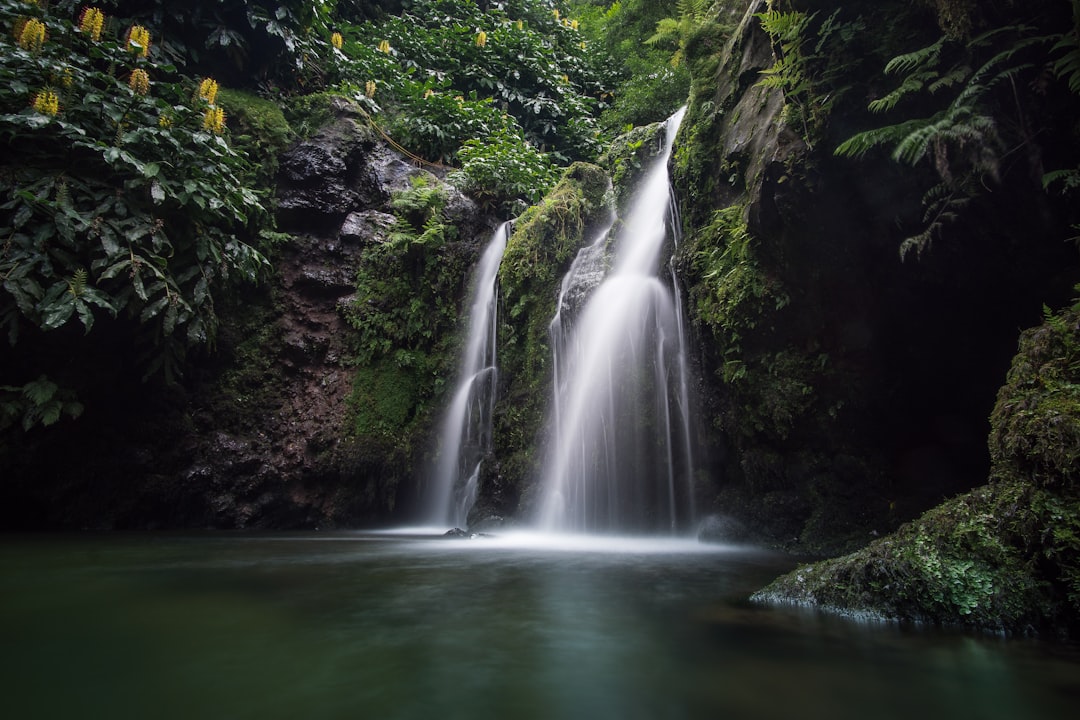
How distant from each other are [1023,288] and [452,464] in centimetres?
704

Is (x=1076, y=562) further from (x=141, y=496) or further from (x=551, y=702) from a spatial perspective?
(x=141, y=496)

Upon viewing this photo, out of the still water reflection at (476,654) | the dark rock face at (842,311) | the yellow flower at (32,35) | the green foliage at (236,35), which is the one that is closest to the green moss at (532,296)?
the dark rock face at (842,311)

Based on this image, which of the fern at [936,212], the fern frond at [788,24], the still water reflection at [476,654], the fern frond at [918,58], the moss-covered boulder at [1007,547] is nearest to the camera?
the still water reflection at [476,654]

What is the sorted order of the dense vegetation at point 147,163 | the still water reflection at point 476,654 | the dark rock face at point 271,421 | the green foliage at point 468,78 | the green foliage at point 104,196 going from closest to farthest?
the still water reflection at point 476,654 < the green foliage at point 104,196 < the dense vegetation at point 147,163 < the dark rock face at point 271,421 < the green foliage at point 468,78

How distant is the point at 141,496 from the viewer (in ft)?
25.4

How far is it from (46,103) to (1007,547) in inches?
356

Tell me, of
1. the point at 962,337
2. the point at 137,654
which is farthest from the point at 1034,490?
the point at 137,654

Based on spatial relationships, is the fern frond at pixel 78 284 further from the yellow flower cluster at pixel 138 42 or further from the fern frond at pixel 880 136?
the fern frond at pixel 880 136

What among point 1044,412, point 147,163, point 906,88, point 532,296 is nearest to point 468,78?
point 532,296

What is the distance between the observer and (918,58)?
3.79 meters

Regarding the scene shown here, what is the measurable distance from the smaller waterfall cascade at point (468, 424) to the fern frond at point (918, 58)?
6271 mm

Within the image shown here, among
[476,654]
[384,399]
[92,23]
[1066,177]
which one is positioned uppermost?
[92,23]

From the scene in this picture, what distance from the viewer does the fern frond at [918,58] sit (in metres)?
3.78

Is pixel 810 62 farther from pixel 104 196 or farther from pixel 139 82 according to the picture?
pixel 104 196
